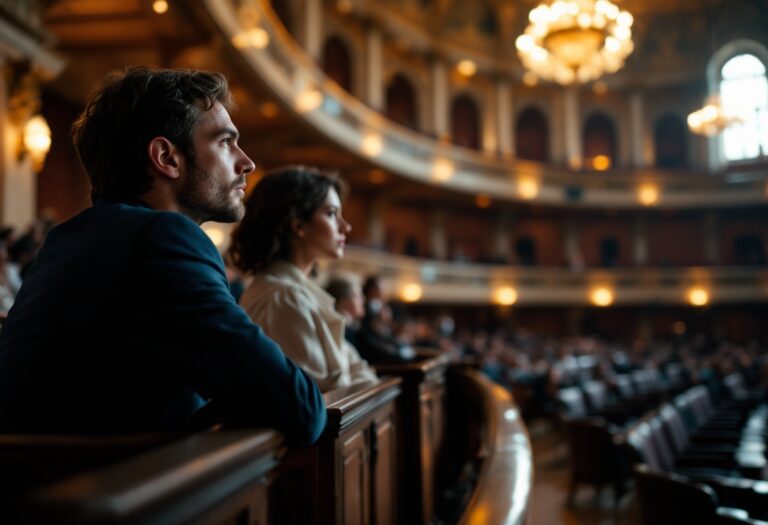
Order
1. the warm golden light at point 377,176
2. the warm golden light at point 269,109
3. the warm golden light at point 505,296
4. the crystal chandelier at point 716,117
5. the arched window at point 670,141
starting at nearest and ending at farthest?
the warm golden light at point 269,109 → the crystal chandelier at point 716,117 → the warm golden light at point 377,176 → the warm golden light at point 505,296 → the arched window at point 670,141

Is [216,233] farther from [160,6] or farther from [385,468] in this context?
[385,468]

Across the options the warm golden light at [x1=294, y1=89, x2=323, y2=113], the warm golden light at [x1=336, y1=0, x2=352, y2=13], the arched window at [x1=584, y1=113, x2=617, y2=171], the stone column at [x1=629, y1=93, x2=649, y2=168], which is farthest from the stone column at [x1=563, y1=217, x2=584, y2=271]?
the warm golden light at [x1=294, y1=89, x2=323, y2=113]

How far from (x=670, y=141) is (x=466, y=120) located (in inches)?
318

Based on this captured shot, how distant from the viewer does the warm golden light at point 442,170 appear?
777 inches

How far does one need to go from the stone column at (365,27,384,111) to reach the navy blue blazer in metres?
18.3

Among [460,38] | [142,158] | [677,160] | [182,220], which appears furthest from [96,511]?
[677,160]

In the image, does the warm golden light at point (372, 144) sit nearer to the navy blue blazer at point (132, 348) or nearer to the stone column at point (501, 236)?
the stone column at point (501, 236)

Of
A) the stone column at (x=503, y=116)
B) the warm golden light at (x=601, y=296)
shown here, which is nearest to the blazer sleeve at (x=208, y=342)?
the stone column at (x=503, y=116)

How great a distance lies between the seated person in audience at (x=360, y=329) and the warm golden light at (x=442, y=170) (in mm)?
15847

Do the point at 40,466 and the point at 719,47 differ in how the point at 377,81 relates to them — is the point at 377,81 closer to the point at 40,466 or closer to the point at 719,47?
the point at 719,47

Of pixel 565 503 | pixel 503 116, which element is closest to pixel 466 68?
pixel 503 116

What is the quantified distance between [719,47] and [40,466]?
27.6 meters

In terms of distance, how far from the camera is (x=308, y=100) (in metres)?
13.0

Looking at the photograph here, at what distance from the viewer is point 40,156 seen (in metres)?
7.01
